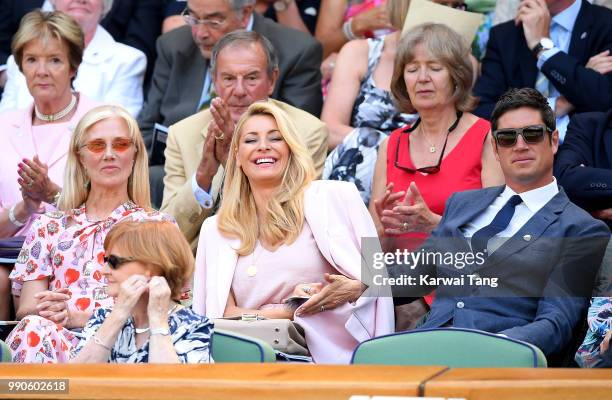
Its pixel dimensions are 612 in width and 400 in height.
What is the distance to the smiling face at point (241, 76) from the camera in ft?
20.6

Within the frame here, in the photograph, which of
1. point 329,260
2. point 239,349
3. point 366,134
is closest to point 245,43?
point 366,134

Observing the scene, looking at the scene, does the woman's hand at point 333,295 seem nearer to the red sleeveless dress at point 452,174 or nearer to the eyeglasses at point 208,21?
the red sleeveless dress at point 452,174

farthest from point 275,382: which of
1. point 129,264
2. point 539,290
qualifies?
point 539,290

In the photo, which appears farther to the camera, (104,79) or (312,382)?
(104,79)

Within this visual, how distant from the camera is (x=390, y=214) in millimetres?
5293

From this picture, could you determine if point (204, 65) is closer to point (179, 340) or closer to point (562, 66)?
point (562, 66)

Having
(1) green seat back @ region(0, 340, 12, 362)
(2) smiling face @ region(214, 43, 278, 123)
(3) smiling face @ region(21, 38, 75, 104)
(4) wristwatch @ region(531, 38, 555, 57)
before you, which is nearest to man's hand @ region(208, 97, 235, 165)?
(2) smiling face @ region(214, 43, 278, 123)

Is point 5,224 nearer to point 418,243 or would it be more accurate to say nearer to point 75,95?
point 75,95

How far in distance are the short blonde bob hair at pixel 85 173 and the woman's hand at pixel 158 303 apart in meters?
1.43

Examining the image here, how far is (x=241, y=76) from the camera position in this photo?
6273mm

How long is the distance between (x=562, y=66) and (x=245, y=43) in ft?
5.21

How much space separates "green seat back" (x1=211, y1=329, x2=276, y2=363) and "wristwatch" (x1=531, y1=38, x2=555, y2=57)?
2838 millimetres

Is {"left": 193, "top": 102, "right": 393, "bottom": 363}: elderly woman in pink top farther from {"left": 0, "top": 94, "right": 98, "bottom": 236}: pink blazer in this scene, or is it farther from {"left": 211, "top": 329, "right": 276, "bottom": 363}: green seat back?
{"left": 0, "top": 94, "right": 98, "bottom": 236}: pink blazer

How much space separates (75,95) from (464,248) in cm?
257
